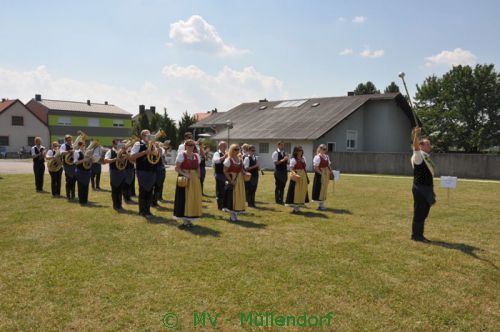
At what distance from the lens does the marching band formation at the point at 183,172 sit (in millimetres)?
9250

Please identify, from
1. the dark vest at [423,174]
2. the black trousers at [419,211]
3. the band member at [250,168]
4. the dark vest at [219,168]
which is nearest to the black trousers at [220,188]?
the dark vest at [219,168]

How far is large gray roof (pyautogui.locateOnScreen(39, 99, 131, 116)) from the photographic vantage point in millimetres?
60997

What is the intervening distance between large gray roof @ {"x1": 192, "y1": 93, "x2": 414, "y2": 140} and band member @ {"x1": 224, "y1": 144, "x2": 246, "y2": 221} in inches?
897

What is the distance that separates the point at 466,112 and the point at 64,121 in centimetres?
5038

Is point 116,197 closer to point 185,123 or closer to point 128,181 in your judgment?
point 128,181

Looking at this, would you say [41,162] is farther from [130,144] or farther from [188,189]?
[188,189]

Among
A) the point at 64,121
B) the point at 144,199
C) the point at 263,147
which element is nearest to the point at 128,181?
the point at 144,199

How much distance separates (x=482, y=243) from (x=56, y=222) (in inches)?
361

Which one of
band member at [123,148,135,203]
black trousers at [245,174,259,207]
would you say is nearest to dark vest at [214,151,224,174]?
black trousers at [245,174,259,207]

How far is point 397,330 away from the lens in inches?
179

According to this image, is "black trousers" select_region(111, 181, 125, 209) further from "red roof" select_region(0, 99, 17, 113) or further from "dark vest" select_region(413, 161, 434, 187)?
"red roof" select_region(0, 99, 17, 113)

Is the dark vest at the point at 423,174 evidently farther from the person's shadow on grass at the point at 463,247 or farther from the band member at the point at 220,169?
the band member at the point at 220,169

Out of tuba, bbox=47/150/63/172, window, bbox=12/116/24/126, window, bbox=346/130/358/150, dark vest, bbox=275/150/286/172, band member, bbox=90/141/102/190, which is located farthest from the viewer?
window, bbox=12/116/24/126

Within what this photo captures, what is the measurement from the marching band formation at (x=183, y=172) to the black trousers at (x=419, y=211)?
351 centimetres
